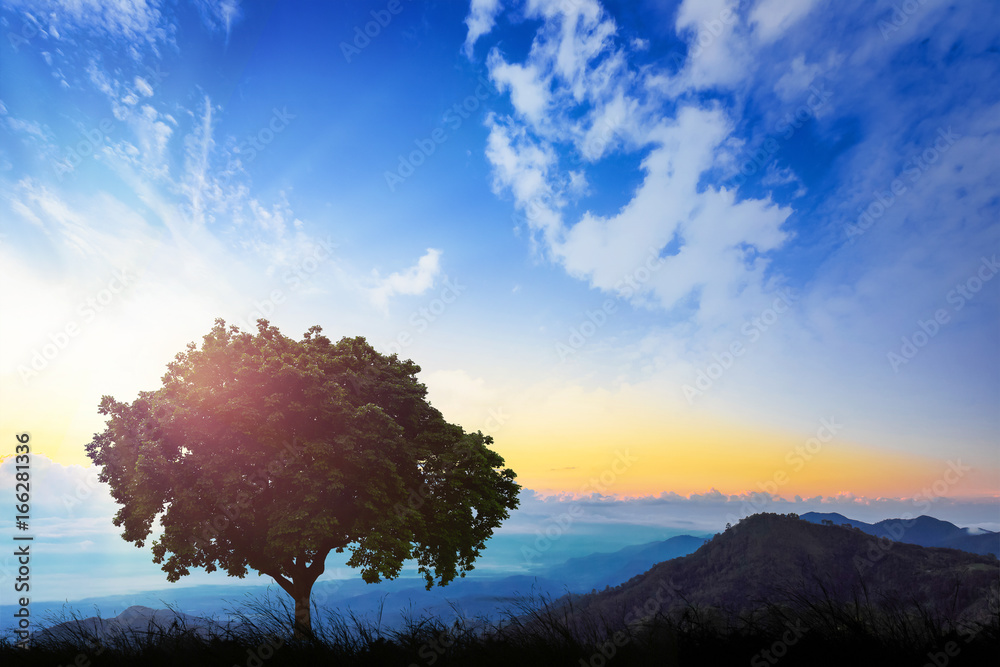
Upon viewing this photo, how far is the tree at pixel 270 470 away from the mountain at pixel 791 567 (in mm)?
32790

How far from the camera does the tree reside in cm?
2206

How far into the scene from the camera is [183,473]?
2239 cm

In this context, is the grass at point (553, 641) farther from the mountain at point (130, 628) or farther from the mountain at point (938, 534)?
the mountain at point (938, 534)

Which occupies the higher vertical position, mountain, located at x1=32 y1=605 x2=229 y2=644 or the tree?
the tree

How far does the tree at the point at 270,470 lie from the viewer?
2206cm

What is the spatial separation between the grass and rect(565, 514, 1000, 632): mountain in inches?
1846

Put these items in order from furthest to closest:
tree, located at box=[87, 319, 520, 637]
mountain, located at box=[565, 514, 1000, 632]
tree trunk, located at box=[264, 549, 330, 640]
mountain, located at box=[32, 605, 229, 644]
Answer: mountain, located at box=[565, 514, 1000, 632], tree trunk, located at box=[264, 549, 330, 640], tree, located at box=[87, 319, 520, 637], mountain, located at box=[32, 605, 229, 644]

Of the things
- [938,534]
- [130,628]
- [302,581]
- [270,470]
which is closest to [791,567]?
[302,581]

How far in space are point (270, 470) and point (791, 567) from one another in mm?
61456

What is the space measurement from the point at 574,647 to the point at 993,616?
534 cm

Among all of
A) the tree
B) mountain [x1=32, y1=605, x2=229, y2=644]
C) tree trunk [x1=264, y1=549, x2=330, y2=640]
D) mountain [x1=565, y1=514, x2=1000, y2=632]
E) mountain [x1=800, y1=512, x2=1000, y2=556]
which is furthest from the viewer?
mountain [x1=800, y1=512, x2=1000, y2=556]

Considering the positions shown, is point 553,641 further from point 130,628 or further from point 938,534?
point 938,534

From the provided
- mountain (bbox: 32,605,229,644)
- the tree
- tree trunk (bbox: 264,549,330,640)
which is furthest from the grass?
tree trunk (bbox: 264,549,330,640)

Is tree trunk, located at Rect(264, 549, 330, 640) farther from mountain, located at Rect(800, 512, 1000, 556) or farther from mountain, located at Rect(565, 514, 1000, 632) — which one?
mountain, located at Rect(800, 512, 1000, 556)
